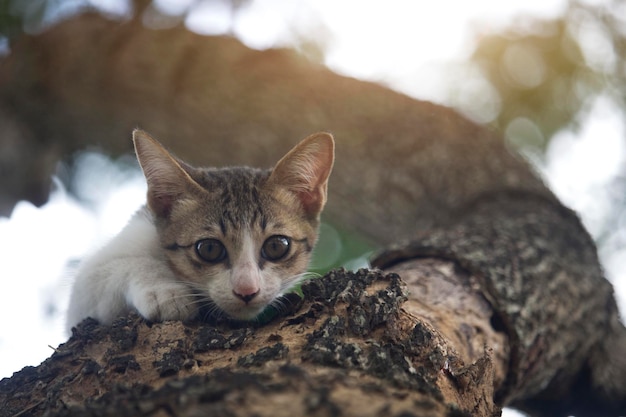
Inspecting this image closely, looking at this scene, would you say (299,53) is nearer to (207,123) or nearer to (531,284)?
(207,123)

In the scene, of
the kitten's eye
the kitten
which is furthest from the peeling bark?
the kitten's eye

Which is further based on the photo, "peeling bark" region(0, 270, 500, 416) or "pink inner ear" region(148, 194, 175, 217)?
"pink inner ear" region(148, 194, 175, 217)

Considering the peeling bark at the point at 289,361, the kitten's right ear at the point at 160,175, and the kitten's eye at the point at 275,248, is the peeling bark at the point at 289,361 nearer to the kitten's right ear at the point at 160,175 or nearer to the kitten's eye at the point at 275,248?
the kitten's eye at the point at 275,248

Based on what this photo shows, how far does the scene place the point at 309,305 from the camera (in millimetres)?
2246

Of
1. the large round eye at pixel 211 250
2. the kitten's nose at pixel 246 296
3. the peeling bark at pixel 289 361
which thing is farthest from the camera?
the large round eye at pixel 211 250

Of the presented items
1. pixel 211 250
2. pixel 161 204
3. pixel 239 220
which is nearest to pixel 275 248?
pixel 239 220

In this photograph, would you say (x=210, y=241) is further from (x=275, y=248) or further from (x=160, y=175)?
(x=160, y=175)

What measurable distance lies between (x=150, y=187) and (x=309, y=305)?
1349 millimetres

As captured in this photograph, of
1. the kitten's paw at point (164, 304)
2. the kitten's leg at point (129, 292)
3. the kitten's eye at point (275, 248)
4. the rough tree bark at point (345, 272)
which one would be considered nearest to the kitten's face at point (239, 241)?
the kitten's eye at point (275, 248)

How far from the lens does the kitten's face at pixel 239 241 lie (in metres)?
2.78

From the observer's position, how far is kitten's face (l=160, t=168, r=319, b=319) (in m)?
2.78

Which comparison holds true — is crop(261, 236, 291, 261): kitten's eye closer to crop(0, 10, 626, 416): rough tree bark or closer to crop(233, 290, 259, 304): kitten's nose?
crop(233, 290, 259, 304): kitten's nose

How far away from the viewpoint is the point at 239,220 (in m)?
3.07

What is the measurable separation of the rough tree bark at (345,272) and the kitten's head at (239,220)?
0.42 m
